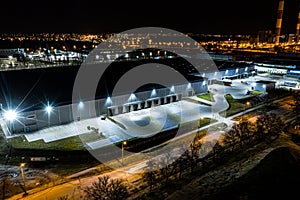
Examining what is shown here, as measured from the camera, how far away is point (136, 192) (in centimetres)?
1288

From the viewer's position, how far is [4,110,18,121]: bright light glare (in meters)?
19.3

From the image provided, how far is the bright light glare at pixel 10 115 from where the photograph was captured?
759 inches

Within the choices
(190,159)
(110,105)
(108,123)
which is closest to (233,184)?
(190,159)

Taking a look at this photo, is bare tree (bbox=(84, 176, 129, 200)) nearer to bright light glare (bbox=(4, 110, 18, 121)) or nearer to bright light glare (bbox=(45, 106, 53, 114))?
bright light glare (bbox=(45, 106, 53, 114))

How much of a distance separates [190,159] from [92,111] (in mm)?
11892

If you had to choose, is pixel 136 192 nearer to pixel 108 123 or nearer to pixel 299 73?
pixel 108 123

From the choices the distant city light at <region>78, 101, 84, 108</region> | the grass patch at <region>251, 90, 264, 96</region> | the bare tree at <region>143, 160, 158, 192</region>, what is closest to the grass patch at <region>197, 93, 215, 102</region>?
the grass patch at <region>251, 90, 264, 96</region>

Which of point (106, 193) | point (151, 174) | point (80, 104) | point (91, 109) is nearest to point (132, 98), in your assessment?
point (91, 109)

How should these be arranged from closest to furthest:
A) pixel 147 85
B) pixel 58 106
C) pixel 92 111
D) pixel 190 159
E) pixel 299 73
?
pixel 190 159
pixel 58 106
pixel 92 111
pixel 147 85
pixel 299 73

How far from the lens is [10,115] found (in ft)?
63.5

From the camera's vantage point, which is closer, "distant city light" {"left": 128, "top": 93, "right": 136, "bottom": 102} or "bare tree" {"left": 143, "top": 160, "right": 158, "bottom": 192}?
"bare tree" {"left": 143, "top": 160, "right": 158, "bottom": 192}

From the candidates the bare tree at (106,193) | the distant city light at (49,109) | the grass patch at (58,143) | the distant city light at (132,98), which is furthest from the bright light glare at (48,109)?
the bare tree at (106,193)

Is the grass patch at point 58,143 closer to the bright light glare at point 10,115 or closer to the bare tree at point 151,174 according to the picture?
the bright light glare at point 10,115

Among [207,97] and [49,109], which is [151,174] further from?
[207,97]
